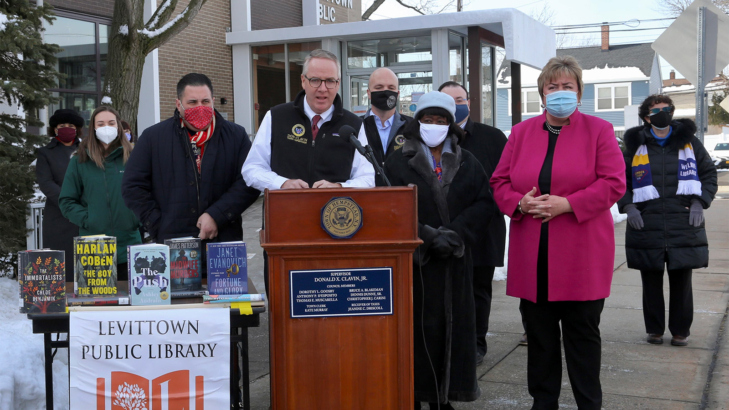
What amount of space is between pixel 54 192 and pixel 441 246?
343 centimetres

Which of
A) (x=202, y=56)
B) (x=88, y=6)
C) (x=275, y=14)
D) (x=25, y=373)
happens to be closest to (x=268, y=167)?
(x=25, y=373)

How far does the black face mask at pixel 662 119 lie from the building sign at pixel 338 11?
571 inches

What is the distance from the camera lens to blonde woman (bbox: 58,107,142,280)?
16.7ft

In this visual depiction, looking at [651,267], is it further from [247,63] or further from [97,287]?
[247,63]

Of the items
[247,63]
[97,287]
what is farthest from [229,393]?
[247,63]

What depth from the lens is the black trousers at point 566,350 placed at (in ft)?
12.8

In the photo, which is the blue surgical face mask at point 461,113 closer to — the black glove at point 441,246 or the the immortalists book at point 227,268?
the black glove at point 441,246

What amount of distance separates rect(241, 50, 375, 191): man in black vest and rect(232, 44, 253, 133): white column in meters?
12.8

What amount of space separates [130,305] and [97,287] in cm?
20

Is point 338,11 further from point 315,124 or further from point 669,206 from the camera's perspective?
point 315,124

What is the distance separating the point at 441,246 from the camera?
379cm

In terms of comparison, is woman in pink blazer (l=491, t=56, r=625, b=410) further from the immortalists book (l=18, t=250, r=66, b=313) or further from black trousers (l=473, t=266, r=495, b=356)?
the immortalists book (l=18, t=250, r=66, b=313)

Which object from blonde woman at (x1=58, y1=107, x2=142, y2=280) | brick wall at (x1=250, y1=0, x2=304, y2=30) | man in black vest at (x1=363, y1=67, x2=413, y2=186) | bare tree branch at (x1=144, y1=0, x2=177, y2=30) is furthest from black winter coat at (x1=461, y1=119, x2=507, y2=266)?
brick wall at (x1=250, y1=0, x2=304, y2=30)

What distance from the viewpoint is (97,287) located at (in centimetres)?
333
